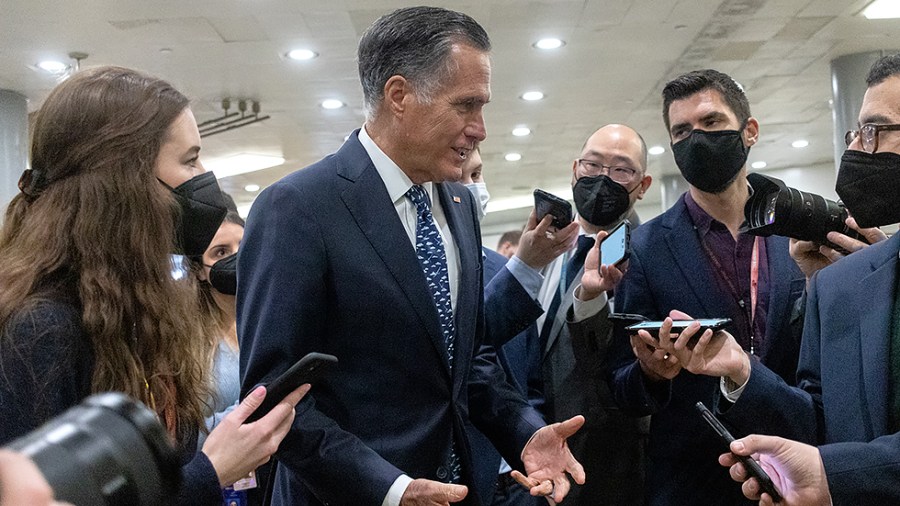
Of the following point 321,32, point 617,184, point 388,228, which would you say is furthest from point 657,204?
point 388,228

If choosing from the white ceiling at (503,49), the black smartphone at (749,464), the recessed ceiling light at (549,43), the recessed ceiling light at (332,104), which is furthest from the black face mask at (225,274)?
the recessed ceiling light at (332,104)

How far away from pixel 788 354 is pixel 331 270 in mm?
1323

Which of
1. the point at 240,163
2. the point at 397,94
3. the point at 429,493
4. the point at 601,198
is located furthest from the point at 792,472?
the point at 240,163

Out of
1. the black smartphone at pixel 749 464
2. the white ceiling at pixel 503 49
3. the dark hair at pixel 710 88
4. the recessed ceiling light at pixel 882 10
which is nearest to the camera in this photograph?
the black smartphone at pixel 749 464

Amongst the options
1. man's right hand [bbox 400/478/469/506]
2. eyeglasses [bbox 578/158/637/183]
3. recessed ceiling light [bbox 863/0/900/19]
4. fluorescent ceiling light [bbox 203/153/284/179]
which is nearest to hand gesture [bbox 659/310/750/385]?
man's right hand [bbox 400/478/469/506]

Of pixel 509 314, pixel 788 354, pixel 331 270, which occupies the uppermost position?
pixel 331 270

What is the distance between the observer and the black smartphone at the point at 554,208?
2500 millimetres

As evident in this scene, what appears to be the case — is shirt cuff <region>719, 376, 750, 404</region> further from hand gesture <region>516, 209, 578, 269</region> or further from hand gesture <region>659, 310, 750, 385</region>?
hand gesture <region>516, 209, 578, 269</region>

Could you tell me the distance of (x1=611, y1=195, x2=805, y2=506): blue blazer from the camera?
2312mm

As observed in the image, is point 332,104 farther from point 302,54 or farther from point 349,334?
point 349,334

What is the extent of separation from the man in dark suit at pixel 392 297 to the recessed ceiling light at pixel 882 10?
6.03m

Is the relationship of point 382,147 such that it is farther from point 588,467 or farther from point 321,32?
point 321,32

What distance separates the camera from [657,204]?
19094mm

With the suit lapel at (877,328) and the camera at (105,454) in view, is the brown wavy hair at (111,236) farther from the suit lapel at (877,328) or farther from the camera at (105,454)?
the suit lapel at (877,328)
